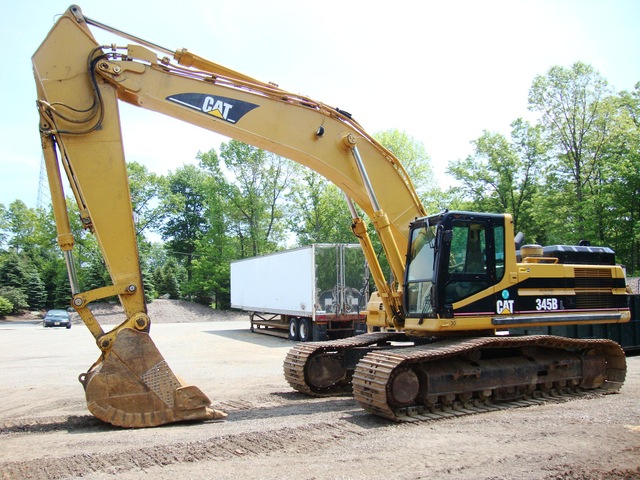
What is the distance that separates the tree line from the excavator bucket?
2271cm

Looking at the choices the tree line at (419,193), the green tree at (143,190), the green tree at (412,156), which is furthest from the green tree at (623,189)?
the green tree at (143,190)

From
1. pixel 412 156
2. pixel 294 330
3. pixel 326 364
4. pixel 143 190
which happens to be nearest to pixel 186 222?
pixel 143 190

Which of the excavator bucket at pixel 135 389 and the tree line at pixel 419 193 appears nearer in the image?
the excavator bucket at pixel 135 389

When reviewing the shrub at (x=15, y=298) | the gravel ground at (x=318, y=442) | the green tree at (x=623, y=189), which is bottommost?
the gravel ground at (x=318, y=442)

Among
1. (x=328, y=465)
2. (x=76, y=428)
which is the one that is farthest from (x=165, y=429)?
(x=328, y=465)

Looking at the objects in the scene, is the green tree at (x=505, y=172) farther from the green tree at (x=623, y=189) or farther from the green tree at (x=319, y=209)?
the green tree at (x=319, y=209)

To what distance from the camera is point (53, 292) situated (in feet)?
165

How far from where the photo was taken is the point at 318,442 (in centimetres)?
621

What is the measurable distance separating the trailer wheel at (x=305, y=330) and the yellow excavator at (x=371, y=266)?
9788mm

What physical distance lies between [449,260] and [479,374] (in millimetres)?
1667

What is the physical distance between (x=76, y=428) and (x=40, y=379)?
602 cm

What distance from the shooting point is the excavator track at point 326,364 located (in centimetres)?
916

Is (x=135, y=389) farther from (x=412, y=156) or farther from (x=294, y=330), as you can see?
(x=412, y=156)

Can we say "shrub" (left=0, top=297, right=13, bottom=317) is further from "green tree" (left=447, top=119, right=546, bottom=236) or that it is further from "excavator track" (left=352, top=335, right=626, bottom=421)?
"excavator track" (left=352, top=335, right=626, bottom=421)
